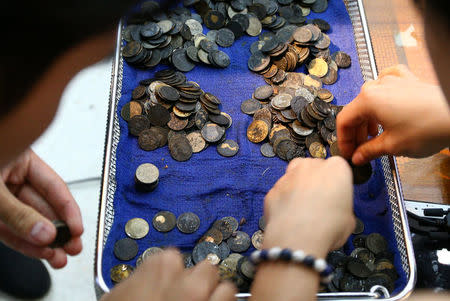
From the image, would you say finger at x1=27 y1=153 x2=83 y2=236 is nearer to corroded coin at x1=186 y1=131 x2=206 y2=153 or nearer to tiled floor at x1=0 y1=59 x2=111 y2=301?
corroded coin at x1=186 y1=131 x2=206 y2=153

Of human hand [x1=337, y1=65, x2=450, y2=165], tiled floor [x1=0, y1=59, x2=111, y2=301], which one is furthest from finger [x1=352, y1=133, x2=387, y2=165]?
tiled floor [x1=0, y1=59, x2=111, y2=301]

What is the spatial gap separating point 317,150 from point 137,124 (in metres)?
0.71

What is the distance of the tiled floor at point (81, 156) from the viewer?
1.89 meters

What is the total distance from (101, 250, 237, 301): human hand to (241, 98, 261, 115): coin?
886 mm

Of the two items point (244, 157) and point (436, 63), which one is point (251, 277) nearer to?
point (244, 157)

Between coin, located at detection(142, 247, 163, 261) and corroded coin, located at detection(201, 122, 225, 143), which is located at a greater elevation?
corroded coin, located at detection(201, 122, 225, 143)

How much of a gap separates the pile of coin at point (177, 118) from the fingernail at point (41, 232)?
0.61 metres

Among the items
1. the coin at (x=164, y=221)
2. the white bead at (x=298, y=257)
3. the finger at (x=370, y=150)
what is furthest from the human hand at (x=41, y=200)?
the finger at (x=370, y=150)

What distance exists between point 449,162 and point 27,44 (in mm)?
1683

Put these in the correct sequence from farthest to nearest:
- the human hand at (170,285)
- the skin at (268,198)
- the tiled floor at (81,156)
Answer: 1. the tiled floor at (81,156)
2. the human hand at (170,285)
3. the skin at (268,198)

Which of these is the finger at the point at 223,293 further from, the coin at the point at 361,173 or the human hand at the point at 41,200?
the coin at the point at 361,173

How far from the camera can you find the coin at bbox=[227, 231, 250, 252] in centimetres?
137

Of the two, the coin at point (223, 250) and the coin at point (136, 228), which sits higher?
the coin at point (136, 228)

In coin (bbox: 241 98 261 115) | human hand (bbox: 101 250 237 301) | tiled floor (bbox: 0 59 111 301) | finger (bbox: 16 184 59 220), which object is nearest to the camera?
human hand (bbox: 101 250 237 301)
